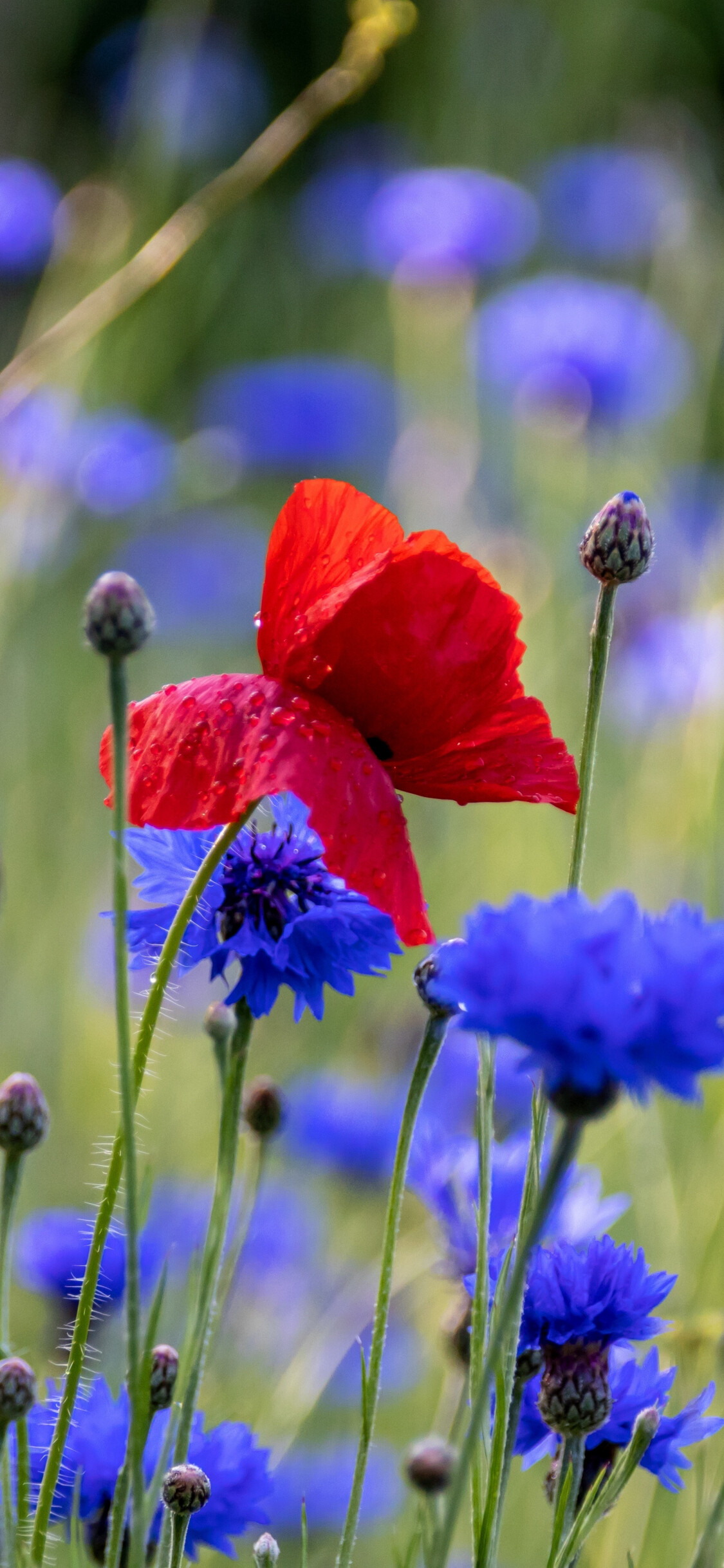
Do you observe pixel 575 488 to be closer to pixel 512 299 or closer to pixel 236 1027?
pixel 512 299

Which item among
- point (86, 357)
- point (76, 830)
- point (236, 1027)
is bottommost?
point (236, 1027)

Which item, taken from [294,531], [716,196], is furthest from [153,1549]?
[716,196]

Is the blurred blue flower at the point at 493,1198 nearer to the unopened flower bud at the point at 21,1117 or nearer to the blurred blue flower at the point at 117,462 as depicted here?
the unopened flower bud at the point at 21,1117

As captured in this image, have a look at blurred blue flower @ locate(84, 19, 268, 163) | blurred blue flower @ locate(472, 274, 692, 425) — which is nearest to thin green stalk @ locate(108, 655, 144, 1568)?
blurred blue flower @ locate(84, 19, 268, 163)

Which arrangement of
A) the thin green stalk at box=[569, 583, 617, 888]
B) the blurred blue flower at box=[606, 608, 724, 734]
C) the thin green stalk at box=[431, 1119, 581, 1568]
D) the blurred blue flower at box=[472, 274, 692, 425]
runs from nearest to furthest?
1. the thin green stalk at box=[431, 1119, 581, 1568]
2. the thin green stalk at box=[569, 583, 617, 888]
3. the blurred blue flower at box=[606, 608, 724, 734]
4. the blurred blue flower at box=[472, 274, 692, 425]

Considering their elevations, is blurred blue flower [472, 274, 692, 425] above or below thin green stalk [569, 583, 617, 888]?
above

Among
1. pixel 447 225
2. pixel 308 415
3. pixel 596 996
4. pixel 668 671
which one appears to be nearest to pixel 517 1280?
pixel 596 996

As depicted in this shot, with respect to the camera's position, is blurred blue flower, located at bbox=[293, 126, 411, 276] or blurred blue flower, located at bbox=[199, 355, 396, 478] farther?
blurred blue flower, located at bbox=[293, 126, 411, 276]

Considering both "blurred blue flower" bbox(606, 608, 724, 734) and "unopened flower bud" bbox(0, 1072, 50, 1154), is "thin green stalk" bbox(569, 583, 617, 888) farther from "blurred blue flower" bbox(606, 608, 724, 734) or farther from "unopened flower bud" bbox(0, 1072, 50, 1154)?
"blurred blue flower" bbox(606, 608, 724, 734)
